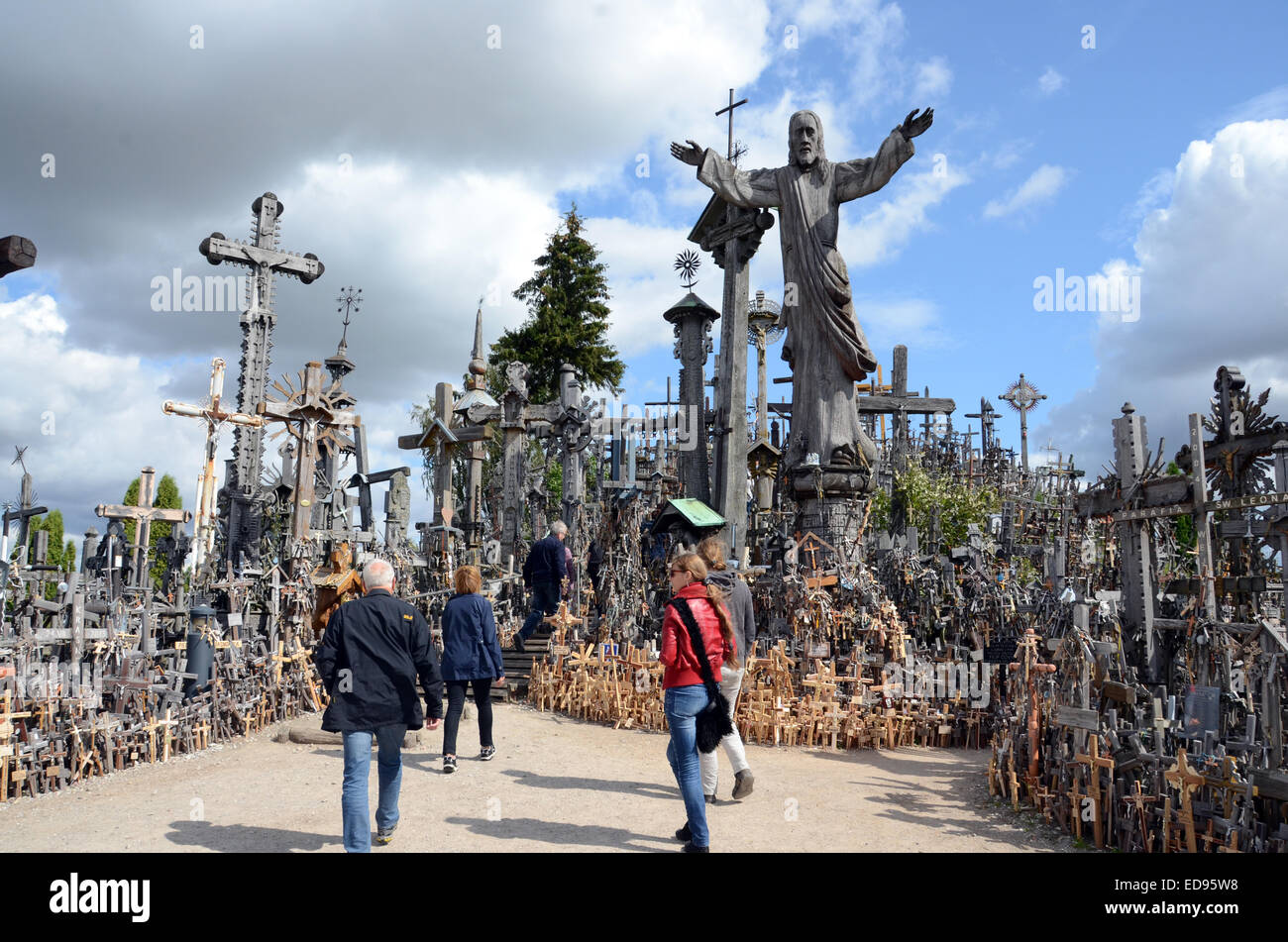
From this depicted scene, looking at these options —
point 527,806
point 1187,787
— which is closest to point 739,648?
point 527,806

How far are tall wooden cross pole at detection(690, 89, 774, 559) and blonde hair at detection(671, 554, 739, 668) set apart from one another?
24.2 feet

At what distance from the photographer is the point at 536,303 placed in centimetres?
2997

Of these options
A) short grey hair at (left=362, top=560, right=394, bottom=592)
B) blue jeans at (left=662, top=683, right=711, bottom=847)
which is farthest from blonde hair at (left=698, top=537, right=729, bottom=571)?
short grey hair at (left=362, top=560, right=394, bottom=592)

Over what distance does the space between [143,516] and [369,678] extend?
45.0ft

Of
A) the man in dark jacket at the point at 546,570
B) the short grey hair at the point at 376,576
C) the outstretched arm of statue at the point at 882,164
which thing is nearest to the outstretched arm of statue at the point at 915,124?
the outstretched arm of statue at the point at 882,164

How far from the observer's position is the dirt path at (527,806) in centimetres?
520

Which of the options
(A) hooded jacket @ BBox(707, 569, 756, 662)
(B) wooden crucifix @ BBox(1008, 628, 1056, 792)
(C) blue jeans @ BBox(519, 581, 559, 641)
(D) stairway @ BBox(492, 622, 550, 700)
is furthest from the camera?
(C) blue jeans @ BBox(519, 581, 559, 641)

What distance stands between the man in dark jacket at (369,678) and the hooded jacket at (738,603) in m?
2.30

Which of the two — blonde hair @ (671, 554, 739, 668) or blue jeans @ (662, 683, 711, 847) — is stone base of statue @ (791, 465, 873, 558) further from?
blue jeans @ (662, 683, 711, 847)

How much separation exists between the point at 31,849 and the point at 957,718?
778 centimetres

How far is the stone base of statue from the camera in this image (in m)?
11.9

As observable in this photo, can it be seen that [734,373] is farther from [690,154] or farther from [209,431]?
[209,431]

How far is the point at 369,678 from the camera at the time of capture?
4574mm
